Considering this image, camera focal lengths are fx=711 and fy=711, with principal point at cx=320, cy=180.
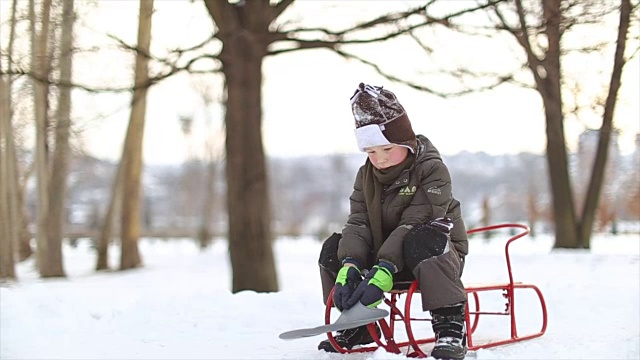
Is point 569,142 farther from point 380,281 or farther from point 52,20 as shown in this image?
point 380,281

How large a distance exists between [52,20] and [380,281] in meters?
9.12

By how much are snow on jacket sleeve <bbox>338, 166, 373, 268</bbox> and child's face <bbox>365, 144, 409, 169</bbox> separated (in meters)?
0.25

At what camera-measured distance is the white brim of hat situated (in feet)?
13.0

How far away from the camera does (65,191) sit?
15.0 meters

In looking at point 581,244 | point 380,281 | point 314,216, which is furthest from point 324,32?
point 314,216

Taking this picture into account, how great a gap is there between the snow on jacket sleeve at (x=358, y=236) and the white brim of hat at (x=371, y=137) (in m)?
0.30

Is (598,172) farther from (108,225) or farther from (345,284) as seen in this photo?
(345,284)

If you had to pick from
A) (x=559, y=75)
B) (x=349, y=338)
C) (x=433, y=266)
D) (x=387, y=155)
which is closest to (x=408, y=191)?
(x=387, y=155)

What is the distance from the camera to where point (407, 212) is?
12.8 ft

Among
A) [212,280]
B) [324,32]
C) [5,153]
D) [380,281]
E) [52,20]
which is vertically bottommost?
[212,280]

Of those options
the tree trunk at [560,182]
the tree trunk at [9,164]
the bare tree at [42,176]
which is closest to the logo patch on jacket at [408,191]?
the tree trunk at [560,182]

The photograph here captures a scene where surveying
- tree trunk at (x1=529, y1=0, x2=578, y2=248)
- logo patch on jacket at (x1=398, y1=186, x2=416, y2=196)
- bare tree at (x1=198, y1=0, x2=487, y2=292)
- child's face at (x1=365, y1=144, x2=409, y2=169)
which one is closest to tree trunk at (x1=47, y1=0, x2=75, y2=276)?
bare tree at (x1=198, y1=0, x2=487, y2=292)

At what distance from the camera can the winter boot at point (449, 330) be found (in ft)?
11.8

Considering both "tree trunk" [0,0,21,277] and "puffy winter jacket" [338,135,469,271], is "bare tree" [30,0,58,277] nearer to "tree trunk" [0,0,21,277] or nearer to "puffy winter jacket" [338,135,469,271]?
"tree trunk" [0,0,21,277]
